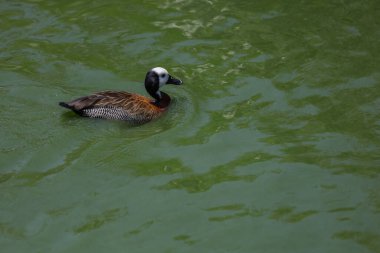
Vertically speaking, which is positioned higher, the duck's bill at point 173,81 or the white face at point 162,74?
the white face at point 162,74

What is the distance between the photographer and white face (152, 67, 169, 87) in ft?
34.0

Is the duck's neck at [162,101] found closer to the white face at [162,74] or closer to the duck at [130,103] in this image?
the duck at [130,103]

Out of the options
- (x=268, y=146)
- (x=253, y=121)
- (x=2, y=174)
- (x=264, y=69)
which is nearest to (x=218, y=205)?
(x=268, y=146)

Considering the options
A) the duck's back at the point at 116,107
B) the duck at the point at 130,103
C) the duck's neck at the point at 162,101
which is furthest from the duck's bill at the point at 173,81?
the duck's back at the point at 116,107

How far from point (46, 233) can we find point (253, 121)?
3.64 meters

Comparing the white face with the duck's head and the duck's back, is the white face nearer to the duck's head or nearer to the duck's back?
the duck's head

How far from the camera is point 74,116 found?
1005 cm

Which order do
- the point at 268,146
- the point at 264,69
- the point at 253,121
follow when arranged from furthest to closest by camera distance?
1. the point at 264,69
2. the point at 253,121
3. the point at 268,146

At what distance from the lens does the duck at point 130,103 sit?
32.3ft

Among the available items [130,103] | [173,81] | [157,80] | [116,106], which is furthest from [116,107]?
[173,81]

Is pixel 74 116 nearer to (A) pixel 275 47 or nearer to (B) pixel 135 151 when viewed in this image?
(B) pixel 135 151

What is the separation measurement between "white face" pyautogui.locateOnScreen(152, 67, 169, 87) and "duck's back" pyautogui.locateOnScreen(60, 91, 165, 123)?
1.30ft

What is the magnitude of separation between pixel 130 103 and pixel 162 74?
727mm

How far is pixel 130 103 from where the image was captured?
33.2 feet
